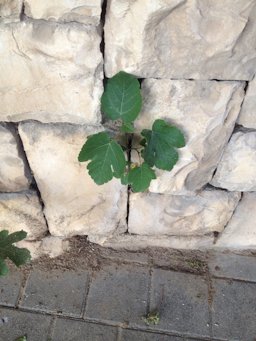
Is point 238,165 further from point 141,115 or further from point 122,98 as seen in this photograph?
point 122,98

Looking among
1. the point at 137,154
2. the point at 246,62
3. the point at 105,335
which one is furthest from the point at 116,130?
the point at 105,335

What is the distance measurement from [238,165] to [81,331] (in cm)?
104

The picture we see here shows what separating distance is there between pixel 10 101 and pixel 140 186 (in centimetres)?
58

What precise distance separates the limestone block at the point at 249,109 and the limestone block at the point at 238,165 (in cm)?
6

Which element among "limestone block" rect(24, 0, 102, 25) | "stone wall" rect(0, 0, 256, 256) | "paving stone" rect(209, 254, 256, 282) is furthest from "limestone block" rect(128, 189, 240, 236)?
"limestone block" rect(24, 0, 102, 25)

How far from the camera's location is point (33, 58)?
4.33 feet

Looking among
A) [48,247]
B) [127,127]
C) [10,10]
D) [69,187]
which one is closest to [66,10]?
[10,10]

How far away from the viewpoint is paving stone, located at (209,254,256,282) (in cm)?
210

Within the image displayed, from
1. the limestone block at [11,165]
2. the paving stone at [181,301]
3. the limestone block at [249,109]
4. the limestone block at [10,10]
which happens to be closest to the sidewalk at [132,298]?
the paving stone at [181,301]

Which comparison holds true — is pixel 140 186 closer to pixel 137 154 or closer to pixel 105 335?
pixel 137 154

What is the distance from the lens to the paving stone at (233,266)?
2100 mm

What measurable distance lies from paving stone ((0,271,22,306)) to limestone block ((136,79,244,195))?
934mm

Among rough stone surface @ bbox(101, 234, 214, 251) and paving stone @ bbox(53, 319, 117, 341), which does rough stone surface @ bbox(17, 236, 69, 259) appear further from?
paving stone @ bbox(53, 319, 117, 341)

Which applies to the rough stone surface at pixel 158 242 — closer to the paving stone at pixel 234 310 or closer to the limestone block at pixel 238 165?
the paving stone at pixel 234 310
